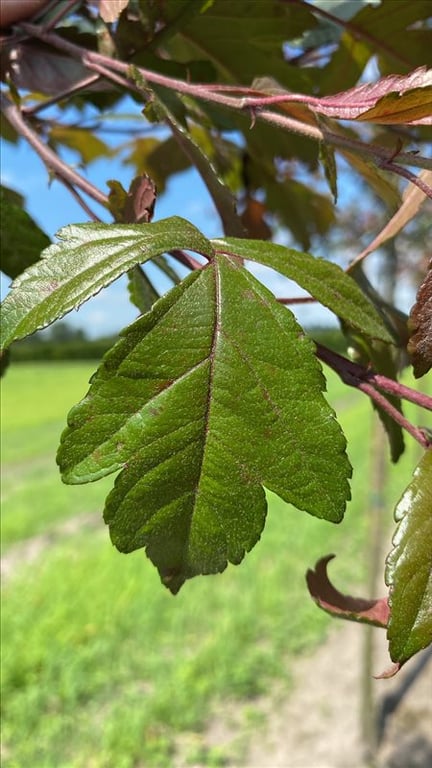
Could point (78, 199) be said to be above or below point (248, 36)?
below

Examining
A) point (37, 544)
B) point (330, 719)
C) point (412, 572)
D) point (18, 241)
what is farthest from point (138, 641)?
point (412, 572)

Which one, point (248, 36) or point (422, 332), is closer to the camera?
point (422, 332)

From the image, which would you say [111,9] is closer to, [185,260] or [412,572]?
[185,260]

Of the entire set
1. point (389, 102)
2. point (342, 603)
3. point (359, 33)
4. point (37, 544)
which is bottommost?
point (37, 544)

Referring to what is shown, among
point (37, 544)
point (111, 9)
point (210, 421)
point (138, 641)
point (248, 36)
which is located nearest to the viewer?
point (210, 421)

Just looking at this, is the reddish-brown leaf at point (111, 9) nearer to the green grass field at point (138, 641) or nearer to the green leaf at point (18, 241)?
the green leaf at point (18, 241)

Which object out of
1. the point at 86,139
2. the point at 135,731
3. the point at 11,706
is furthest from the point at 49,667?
the point at 86,139

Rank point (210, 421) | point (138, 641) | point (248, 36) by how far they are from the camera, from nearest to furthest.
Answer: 1. point (210, 421)
2. point (248, 36)
3. point (138, 641)
